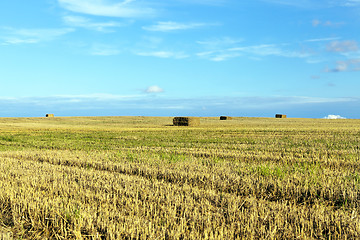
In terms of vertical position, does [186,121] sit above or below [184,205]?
above

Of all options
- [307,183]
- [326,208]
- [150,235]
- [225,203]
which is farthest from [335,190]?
[150,235]

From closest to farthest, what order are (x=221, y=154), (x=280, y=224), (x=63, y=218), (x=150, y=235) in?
(x=150, y=235) → (x=280, y=224) → (x=63, y=218) → (x=221, y=154)

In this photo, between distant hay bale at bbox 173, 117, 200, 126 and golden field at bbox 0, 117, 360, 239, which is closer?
golden field at bbox 0, 117, 360, 239

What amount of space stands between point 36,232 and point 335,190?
5.66 m

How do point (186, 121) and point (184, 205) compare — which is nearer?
point (184, 205)

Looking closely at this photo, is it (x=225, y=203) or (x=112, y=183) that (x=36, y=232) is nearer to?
(x=112, y=183)

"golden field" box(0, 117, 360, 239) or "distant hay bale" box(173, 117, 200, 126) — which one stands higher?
"distant hay bale" box(173, 117, 200, 126)

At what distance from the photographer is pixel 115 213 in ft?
17.2

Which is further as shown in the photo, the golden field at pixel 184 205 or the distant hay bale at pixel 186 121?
the distant hay bale at pixel 186 121

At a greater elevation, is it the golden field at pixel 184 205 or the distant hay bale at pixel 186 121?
the distant hay bale at pixel 186 121

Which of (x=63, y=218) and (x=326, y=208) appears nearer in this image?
(x=63, y=218)

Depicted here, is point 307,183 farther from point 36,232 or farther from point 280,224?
point 36,232

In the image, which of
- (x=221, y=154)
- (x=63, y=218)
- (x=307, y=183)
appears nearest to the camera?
(x=63, y=218)

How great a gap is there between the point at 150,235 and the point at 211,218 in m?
1.15
